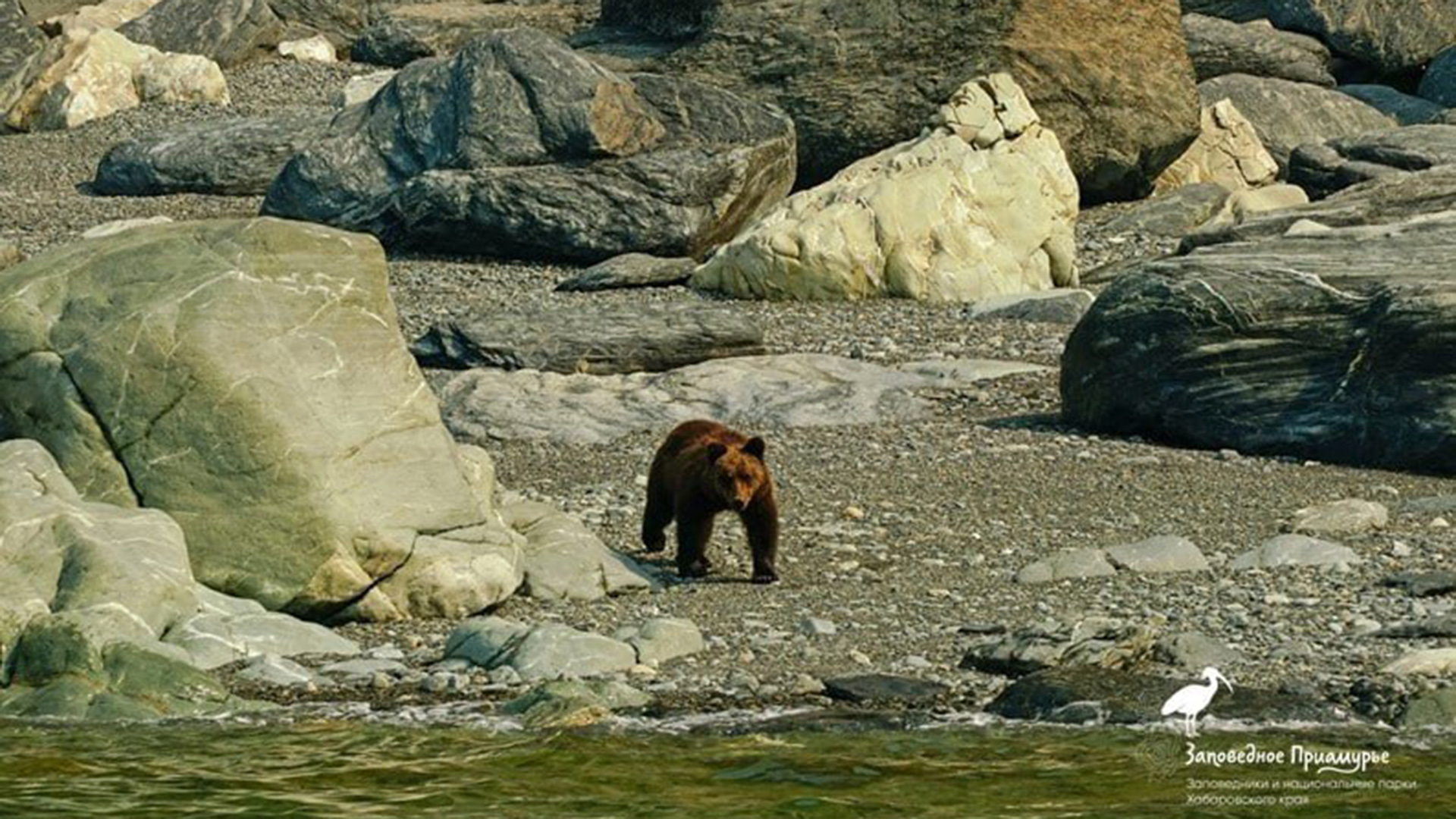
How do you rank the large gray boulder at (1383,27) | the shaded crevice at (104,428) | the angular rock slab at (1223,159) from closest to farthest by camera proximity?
the shaded crevice at (104,428) → the angular rock slab at (1223,159) → the large gray boulder at (1383,27)

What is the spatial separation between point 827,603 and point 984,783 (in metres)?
3.31

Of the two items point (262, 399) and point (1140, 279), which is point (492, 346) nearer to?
point (1140, 279)

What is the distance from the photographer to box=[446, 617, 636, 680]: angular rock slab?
38.2 ft

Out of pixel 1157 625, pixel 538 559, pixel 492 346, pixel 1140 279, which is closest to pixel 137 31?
pixel 492 346

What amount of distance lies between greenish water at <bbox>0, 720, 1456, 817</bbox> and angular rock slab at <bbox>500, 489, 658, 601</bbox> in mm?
2680

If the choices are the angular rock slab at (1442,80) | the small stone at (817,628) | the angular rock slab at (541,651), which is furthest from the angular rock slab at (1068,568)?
the angular rock slab at (1442,80)

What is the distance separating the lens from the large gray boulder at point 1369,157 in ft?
87.0

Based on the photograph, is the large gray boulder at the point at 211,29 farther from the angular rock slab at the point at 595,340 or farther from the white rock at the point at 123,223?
the angular rock slab at the point at 595,340

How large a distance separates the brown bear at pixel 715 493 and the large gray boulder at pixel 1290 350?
13.1 ft

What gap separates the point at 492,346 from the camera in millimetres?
19656

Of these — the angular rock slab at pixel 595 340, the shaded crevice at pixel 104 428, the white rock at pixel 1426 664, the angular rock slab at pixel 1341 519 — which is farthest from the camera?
the angular rock slab at pixel 595 340

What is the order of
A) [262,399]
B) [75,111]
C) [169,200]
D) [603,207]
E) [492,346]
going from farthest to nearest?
1. [75,111]
2. [169,200]
3. [603,207]
4. [492,346]
5. [262,399]

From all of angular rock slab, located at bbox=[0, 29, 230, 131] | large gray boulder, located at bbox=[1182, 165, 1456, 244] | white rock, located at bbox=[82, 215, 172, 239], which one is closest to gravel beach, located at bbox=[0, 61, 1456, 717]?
large gray boulder, located at bbox=[1182, 165, 1456, 244]

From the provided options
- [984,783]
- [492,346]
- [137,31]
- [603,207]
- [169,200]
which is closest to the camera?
[984,783]
